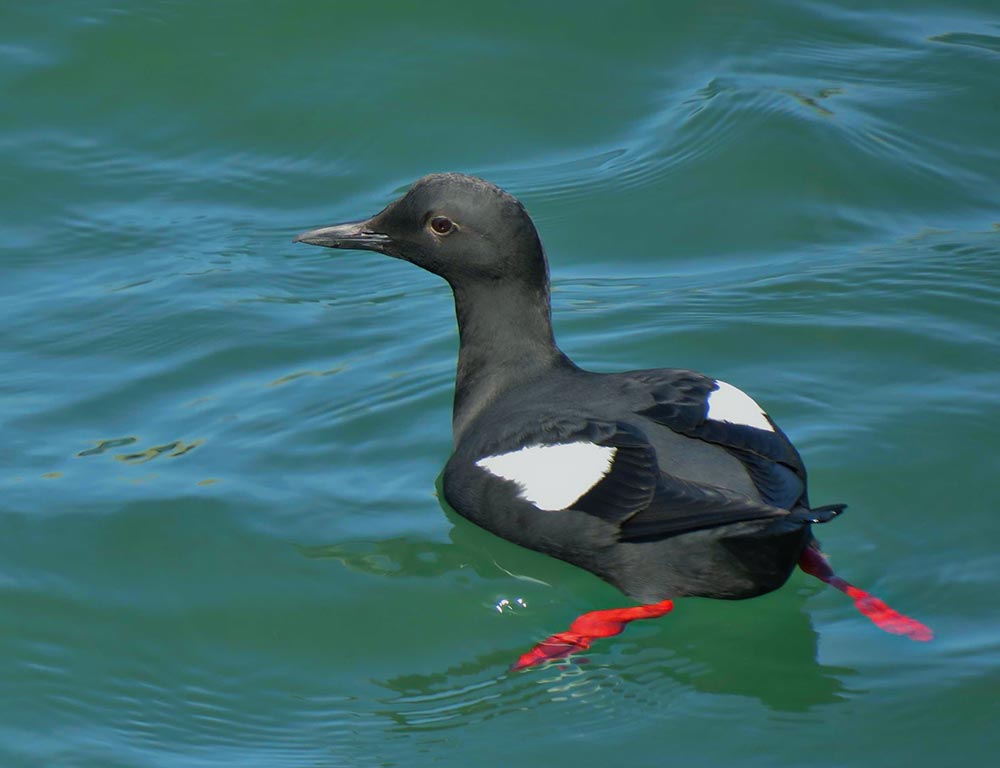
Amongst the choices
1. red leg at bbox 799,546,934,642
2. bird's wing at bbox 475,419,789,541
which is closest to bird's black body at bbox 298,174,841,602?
bird's wing at bbox 475,419,789,541

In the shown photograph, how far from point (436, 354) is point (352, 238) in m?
0.98

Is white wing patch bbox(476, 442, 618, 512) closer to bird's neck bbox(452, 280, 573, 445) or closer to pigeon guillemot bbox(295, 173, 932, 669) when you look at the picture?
pigeon guillemot bbox(295, 173, 932, 669)

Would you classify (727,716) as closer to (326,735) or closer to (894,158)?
(326,735)

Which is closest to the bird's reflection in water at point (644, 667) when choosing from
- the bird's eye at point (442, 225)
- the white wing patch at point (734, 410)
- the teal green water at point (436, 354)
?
the teal green water at point (436, 354)

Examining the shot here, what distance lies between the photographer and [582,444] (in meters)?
4.82

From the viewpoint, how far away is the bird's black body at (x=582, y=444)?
4539 millimetres

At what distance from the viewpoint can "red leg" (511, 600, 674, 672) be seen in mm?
4523

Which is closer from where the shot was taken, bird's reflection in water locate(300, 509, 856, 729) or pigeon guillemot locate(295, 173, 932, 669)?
bird's reflection in water locate(300, 509, 856, 729)

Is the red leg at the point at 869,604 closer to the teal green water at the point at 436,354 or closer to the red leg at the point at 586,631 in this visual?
the teal green water at the point at 436,354

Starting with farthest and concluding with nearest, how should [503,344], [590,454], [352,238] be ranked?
[352,238]
[503,344]
[590,454]

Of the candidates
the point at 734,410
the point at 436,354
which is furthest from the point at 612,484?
the point at 436,354

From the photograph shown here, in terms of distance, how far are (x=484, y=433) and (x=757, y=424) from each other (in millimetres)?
977

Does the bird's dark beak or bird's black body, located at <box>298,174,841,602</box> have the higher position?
the bird's dark beak

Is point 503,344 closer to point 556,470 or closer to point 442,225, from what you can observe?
point 442,225
